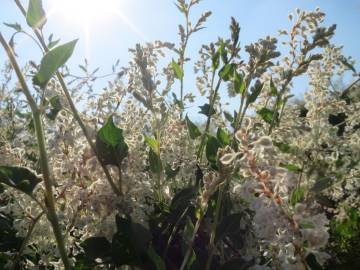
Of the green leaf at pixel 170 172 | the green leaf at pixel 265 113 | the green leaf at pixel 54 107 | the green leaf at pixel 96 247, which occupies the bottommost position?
the green leaf at pixel 96 247

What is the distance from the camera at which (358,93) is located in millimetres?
3143

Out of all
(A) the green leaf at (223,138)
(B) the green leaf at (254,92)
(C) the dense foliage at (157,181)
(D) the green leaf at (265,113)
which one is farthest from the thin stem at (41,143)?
(D) the green leaf at (265,113)

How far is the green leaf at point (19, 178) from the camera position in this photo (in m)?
0.90

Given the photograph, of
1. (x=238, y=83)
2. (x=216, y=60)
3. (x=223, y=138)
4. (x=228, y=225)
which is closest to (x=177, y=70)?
(x=216, y=60)

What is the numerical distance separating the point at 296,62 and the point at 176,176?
59cm

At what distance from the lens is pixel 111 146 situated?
1.02 metres

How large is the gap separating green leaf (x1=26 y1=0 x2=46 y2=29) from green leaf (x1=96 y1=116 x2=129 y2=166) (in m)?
0.28

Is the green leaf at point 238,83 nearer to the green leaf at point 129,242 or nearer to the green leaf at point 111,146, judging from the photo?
the green leaf at point 111,146

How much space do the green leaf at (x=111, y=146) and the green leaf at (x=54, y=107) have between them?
0.54 feet

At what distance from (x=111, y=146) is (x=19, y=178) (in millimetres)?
220

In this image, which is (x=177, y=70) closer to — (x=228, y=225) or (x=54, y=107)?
(x=54, y=107)

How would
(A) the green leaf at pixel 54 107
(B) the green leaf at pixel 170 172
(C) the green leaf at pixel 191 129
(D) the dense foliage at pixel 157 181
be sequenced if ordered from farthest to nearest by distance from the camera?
(C) the green leaf at pixel 191 129
(B) the green leaf at pixel 170 172
(A) the green leaf at pixel 54 107
(D) the dense foliage at pixel 157 181

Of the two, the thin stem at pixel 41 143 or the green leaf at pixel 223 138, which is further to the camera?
the green leaf at pixel 223 138

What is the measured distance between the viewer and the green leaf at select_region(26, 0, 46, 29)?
2.97 ft
